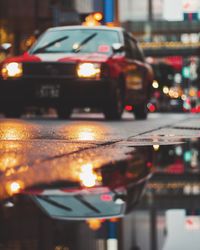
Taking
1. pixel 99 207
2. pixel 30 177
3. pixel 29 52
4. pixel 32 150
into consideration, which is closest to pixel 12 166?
pixel 30 177

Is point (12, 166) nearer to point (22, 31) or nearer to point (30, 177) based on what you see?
point (30, 177)

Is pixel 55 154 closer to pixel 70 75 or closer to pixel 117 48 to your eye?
pixel 70 75

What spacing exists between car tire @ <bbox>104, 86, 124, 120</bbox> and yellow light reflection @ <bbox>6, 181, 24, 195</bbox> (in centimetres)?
980

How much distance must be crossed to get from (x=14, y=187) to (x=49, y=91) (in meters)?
10.1

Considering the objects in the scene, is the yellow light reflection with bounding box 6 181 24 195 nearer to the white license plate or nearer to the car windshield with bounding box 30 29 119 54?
the white license plate

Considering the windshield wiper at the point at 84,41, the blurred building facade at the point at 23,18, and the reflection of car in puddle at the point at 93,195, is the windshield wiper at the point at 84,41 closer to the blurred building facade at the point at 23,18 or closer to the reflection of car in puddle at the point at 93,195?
the reflection of car in puddle at the point at 93,195

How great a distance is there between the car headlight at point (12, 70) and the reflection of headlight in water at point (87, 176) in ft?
30.4

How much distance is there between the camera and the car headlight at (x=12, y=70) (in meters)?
13.8

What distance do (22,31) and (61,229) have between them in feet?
128

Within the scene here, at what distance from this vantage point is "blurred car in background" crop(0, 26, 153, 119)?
13461 mm

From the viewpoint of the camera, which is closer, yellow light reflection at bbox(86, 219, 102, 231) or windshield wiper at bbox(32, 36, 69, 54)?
yellow light reflection at bbox(86, 219, 102, 231)

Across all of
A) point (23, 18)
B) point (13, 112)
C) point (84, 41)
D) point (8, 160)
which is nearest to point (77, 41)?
point (84, 41)

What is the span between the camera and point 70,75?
13.5 m

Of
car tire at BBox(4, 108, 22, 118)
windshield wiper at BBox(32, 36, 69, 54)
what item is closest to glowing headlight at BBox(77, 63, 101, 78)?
windshield wiper at BBox(32, 36, 69, 54)
